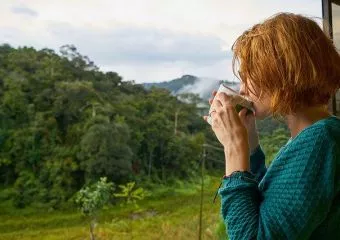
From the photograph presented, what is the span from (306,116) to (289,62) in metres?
0.07

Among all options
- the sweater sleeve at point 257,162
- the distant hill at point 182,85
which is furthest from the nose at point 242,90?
the distant hill at point 182,85

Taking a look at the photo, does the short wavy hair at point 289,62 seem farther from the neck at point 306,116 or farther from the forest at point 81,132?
the forest at point 81,132

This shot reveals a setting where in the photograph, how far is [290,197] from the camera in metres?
0.53

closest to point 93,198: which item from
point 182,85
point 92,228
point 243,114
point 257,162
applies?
point 92,228

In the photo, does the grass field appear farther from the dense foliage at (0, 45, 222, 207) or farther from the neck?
the neck

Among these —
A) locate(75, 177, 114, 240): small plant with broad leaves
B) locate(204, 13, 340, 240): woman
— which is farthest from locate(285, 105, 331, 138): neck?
locate(75, 177, 114, 240): small plant with broad leaves

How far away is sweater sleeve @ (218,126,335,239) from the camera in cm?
52

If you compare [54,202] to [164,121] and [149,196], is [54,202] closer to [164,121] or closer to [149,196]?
[149,196]

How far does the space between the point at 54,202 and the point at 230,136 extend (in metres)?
2.67

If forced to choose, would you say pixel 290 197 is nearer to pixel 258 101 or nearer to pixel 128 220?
pixel 258 101

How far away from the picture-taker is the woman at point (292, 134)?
53 cm

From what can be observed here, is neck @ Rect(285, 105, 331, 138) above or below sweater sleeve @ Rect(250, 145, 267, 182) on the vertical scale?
above

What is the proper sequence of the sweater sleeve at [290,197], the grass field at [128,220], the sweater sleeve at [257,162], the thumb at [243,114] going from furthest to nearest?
the grass field at [128,220] < the sweater sleeve at [257,162] < the thumb at [243,114] < the sweater sleeve at [290,197]

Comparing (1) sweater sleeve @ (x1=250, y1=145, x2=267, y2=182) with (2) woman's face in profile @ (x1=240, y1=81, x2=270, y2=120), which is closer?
(2) woman's face in profile @ (x1=240, y1=81, x2=270, y2=120)
